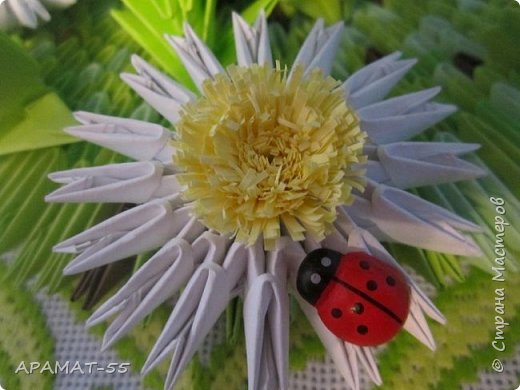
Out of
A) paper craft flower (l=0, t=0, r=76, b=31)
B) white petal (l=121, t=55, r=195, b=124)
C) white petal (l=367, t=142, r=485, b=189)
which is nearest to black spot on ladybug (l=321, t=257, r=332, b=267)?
white petal (l=367, t=142, r=485, b=189)

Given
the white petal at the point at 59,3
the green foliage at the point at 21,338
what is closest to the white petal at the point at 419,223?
the green foliage at the point at 21,338

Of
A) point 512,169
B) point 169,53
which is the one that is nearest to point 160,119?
point 169,53

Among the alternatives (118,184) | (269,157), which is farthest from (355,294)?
(118,184)

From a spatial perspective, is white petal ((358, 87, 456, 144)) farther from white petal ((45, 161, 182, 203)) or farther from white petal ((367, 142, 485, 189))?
white petal ((45, 161, 182, 203))

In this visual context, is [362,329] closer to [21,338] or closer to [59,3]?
[21,338]

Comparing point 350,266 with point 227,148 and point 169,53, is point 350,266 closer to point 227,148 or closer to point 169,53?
point 227,148

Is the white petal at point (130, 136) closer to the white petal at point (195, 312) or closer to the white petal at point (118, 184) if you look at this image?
the white petal at point (118, 184)
